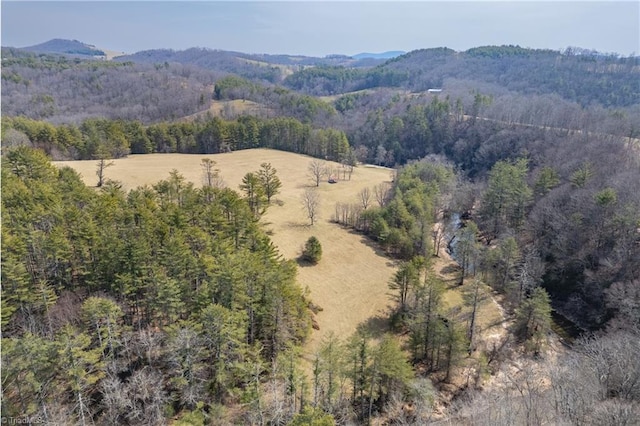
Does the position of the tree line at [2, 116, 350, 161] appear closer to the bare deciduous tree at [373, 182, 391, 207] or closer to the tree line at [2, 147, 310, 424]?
the bare deciduous tree at [373, 182, 391, 207]

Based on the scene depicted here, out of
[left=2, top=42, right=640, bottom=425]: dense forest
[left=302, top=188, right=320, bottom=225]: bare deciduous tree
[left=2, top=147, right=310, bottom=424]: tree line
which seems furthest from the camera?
[left=302, top=188, right=320, bottom=225]: bare deciduous tree

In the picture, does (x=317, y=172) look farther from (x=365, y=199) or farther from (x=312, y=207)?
A: (x=312, y=207)

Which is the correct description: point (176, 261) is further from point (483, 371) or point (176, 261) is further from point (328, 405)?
point (483, 371)

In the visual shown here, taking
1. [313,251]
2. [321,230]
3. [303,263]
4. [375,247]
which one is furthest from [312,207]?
[303,263]

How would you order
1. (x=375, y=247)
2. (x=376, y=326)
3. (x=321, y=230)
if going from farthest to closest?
1. (x=321, y=230)
2. (x=375, y=247)
3. (x=376, y=326)

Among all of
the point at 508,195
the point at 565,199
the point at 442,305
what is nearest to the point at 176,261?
the point at 442,305

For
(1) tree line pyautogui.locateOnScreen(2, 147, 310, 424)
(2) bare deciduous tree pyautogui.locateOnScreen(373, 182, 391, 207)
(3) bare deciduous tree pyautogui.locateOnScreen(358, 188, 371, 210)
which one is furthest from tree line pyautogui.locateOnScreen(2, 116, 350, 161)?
(1) tree line pyautogui.locateOnScreen(2, 147, 310, 424)

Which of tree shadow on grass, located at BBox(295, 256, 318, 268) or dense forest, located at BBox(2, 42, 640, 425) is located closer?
dense forest, located at BBox(2, 42, 640, 425)

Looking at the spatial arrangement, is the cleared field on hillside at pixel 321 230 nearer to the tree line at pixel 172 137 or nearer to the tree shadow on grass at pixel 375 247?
the tree shadow on grass at pixel 375 247

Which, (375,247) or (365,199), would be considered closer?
(375,247)
